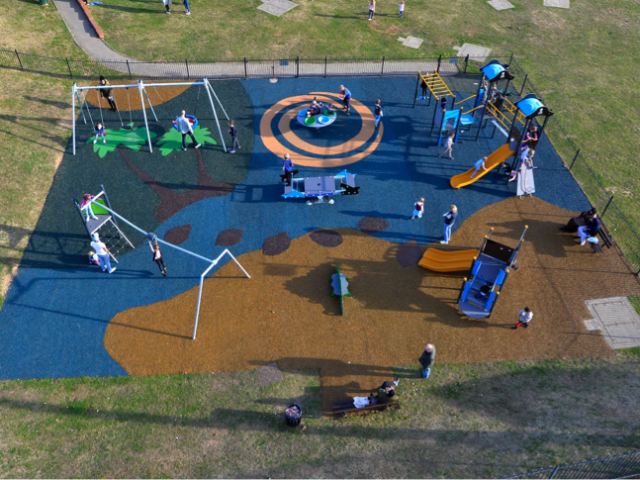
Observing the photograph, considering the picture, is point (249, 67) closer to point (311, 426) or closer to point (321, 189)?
point (321, 189)

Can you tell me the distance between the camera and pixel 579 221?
22922 mm

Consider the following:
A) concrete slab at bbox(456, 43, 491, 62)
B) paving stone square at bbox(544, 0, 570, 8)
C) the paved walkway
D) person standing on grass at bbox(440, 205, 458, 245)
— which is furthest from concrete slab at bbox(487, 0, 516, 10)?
→ person standing on grass at bbox(440, 205, 458, 245)

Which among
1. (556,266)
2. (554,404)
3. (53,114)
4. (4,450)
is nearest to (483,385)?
(554,404)

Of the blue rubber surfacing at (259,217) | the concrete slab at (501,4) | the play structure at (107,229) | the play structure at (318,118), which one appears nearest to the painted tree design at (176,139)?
the blue rubber surfacing at (259,217)

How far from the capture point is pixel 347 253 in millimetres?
22531

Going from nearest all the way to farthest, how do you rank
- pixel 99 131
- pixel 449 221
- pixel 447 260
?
1. pixel 447 260
2. pixel 449 221
3. pixel 99 131

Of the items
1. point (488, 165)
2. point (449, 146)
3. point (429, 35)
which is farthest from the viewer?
point (429, 35)

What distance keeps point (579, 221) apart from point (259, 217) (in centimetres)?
1559

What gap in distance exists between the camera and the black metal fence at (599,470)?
14.2m

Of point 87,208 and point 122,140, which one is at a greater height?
point 87,208

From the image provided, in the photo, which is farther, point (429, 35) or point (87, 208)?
point (429, 35)

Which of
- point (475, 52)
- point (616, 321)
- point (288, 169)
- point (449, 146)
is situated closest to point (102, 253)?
point (288, 169)

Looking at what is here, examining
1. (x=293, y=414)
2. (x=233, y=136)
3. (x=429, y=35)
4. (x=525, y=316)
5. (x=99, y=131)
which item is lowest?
(x=293, y=414)

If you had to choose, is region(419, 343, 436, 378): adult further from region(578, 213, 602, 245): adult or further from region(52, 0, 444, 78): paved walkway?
region(52, 0, 444, 78): paved walkway
